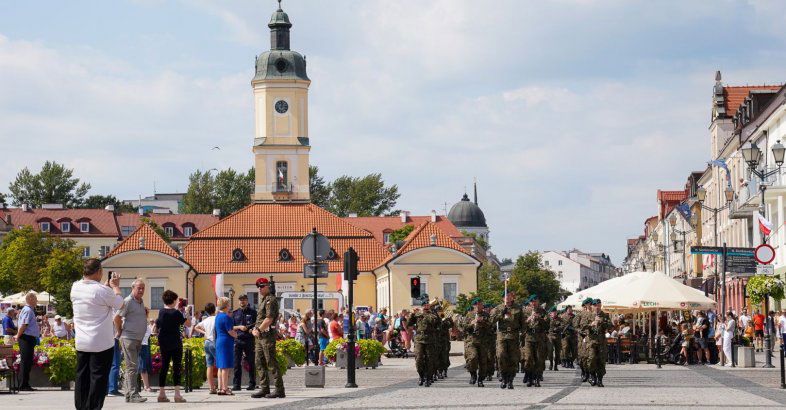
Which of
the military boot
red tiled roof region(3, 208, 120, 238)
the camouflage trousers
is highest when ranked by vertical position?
red tiled roof region(3, 208, 120, 238)

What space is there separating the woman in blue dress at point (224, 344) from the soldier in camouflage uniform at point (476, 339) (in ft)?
18.3

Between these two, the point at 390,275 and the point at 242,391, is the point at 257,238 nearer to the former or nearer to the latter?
the point at 390,275

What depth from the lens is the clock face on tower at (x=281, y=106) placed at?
106 metres

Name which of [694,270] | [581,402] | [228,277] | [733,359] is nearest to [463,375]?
[733,359]

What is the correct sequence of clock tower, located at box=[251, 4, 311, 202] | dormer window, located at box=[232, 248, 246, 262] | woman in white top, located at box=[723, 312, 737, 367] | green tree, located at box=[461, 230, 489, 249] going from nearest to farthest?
woman in white top, located at box=[723, 312, 737, 367] < dormer window, located at box=[232, 248, 246, 262] < clock tower, located at box=[251, 4, 311, 202] < green tree, located at box=[461, 230, 489, 249]

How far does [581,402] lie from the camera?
20812 mm

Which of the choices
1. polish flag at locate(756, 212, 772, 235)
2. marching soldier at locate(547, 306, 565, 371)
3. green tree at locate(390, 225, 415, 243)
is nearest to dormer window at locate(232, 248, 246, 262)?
green tree at locate(390, 225, 415, 243)

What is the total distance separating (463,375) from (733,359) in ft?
27.3

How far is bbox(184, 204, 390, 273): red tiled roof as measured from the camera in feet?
309

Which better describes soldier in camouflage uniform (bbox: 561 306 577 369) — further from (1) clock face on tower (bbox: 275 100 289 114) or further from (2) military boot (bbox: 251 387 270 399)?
(1) clock face on tower (bbox: 275 100 289 114)

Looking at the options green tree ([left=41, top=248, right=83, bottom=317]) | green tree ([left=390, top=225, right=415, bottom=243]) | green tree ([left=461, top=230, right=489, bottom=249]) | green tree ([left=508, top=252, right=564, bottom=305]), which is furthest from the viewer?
green tree ([left=461, top=230, right=489, bottom=249])

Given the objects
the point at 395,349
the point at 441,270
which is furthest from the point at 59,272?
the point at 395,349

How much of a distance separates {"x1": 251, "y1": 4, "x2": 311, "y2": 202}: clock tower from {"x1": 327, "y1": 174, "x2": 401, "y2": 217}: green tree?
42691mm

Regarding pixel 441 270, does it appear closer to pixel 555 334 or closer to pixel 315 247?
pixel 555 334
